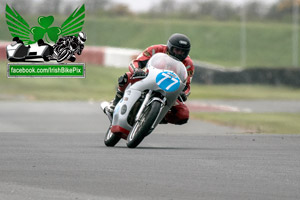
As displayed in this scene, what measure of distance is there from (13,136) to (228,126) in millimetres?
6745

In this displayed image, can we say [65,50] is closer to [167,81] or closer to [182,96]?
[182,96]

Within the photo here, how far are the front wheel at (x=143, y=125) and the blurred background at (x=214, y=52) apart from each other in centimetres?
713

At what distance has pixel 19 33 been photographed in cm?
1992

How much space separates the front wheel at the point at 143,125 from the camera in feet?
38.1

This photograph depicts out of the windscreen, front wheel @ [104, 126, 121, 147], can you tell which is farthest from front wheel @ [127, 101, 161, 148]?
the windscreen

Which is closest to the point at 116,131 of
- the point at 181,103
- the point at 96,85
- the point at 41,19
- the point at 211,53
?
the point at 181,103

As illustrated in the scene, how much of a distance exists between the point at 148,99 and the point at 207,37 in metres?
56.0

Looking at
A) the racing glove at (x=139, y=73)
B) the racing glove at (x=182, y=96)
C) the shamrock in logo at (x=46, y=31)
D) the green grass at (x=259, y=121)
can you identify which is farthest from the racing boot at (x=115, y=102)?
the shamrock in logo at (x=46, y=31)

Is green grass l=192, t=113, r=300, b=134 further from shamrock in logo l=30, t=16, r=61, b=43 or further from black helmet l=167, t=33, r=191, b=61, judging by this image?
black helmet l=167, t=33, r=191, b=61

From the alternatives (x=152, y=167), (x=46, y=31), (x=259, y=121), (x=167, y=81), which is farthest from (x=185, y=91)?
(x=259, y=121)

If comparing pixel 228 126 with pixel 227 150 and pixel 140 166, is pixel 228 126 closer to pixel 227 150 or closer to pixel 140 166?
pixel 227 150

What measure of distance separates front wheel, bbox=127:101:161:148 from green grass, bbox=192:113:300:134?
657 cm

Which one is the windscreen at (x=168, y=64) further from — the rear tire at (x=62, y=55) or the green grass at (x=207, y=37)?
Result: the green grass at (x=207, y=37)

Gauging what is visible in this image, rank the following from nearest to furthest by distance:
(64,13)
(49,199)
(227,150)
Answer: (49,199) < (227,150) < (64,13)
